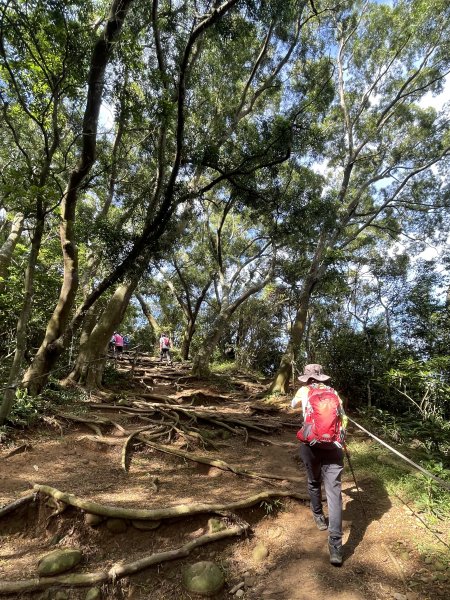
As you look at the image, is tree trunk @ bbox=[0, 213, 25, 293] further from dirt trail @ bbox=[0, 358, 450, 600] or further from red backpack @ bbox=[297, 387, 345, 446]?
red backpack @ bbox=[297, 387, 345, 446]

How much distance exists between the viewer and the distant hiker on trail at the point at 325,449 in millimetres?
3639

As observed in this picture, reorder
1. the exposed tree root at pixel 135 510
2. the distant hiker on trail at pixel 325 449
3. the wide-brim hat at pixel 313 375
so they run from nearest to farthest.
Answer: the distant hiker on trail at pixel 325 449, the exposed tree root at pixel 135 510, the wide-brim hat at pixel 313 375

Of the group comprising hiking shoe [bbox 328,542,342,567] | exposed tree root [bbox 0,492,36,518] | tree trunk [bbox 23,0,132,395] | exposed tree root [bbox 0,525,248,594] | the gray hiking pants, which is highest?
tree trunk [bbox 23,0,132,395]

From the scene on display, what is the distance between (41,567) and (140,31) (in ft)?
32.1

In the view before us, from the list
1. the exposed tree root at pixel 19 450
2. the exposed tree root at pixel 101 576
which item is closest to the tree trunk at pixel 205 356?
the exposed tree root at pixel 19 450

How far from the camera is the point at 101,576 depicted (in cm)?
311

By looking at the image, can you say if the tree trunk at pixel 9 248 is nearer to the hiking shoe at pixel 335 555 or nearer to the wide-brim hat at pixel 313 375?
the wide-brim hat at pixel 313 375

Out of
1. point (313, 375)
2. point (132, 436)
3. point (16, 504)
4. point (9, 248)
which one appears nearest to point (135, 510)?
point (16, 504)

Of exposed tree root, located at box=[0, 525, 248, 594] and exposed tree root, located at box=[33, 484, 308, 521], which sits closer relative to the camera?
exposed tree root, located at box=[0, 525, 248, 594]

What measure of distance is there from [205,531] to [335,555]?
137cm

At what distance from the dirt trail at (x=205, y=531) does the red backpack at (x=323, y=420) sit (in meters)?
1.15

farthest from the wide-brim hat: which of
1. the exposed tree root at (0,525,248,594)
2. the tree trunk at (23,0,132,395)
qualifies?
the tree trunk at (23,0,132,395)

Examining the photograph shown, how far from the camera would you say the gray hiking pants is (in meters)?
3.56

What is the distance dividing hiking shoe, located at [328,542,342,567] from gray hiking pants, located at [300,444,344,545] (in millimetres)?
44
